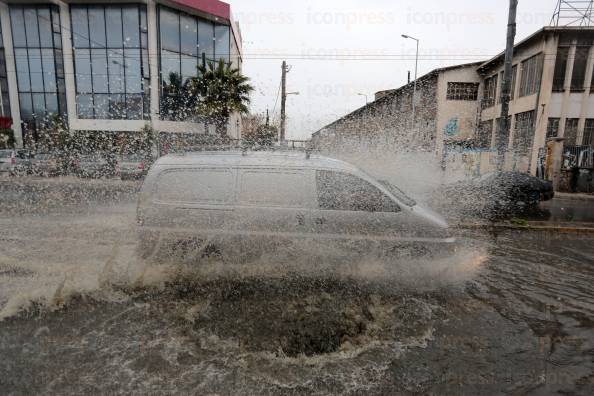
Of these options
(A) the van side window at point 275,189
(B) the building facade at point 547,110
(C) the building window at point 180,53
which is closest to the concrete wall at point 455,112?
(B) the building facade at point 547,110

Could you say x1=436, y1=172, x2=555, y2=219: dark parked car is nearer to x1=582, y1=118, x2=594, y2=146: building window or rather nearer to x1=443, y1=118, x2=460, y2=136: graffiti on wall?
x1=582, y1=118, x2=594, y2=146: building window

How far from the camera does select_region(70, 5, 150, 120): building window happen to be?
82.9 feet

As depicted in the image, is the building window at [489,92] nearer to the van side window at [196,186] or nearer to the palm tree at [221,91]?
the palm tree at [221,91]

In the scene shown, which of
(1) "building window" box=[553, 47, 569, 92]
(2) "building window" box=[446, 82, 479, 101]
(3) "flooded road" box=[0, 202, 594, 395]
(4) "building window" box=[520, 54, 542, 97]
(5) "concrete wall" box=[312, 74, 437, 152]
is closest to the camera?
(3) "flooded road" box=[0, 202, 594, 395]

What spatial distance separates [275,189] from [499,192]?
33.2 feet

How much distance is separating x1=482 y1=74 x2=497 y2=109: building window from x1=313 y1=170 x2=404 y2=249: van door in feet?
80.5

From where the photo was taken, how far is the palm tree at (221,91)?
2108cm

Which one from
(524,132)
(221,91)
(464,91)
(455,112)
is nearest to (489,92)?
(464,91)

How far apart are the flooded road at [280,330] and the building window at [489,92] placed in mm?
22887

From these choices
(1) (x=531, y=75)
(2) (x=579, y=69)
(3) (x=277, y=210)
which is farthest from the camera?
(1) (x=531, y=75)

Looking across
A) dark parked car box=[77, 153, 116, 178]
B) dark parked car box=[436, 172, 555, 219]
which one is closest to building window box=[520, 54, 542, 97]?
dark parked car box=[436, 172, 555, 219]

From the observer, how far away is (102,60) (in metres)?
25.6

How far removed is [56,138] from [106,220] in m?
19.9

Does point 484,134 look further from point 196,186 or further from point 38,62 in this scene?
point 38,62
